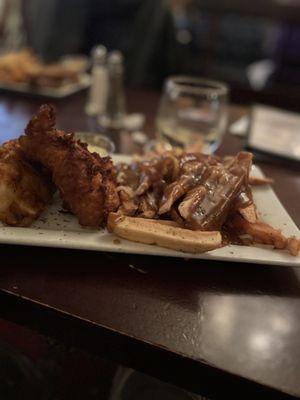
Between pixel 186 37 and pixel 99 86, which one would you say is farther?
pixel 186 37

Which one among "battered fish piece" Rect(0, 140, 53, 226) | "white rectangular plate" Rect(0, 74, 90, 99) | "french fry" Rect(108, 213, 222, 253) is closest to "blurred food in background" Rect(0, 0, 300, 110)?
"white rectangular plate" Rect(0, 74, 90, 99)

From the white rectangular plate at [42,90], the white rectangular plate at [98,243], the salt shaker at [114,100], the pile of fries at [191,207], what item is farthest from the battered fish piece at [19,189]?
the white rectangular plate at [42,90]

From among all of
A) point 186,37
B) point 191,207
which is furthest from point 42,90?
point 186,37

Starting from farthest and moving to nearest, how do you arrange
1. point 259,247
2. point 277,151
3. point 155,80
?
1. point 155,80
2. point 277,151
3. point 259,247

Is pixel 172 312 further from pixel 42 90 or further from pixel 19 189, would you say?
pixel 42 90

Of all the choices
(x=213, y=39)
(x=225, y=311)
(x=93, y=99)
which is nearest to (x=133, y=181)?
(x=225, y=311)

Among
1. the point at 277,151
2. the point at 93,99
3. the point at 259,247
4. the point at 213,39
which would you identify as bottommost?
the point at 259,247

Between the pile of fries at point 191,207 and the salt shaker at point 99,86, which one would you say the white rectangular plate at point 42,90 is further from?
the pile of fries at point 191,207

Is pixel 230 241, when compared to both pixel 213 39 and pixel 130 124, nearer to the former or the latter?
pixel 130 124
